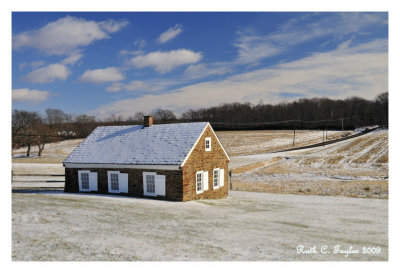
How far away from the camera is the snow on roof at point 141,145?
20062 millimetres

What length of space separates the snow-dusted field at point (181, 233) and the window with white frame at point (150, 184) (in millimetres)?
3136

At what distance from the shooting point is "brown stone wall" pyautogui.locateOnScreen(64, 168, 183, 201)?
1883 centimetres

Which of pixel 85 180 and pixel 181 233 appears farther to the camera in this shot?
pixel 85 180

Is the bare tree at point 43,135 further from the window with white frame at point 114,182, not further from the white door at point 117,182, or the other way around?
the window with white frame at point 114,182

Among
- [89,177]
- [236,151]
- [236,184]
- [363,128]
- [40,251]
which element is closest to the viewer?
[40,251]

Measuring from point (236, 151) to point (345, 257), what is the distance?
185ft

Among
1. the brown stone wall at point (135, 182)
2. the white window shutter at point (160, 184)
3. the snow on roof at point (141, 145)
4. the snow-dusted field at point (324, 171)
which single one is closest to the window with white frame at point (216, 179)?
the snow on roof at point (141, 145)

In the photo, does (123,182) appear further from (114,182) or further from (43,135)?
(43,135)

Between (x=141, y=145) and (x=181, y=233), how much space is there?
40.8ft

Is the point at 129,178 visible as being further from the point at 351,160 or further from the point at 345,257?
the point at 351,160

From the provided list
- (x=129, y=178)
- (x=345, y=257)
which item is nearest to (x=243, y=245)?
(x=345, y=257)

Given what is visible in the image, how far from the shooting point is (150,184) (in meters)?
19.8

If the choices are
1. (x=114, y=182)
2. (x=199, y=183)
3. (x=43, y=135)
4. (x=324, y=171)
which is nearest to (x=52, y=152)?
(x=43, y=135)

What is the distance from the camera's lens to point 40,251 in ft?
26.8
